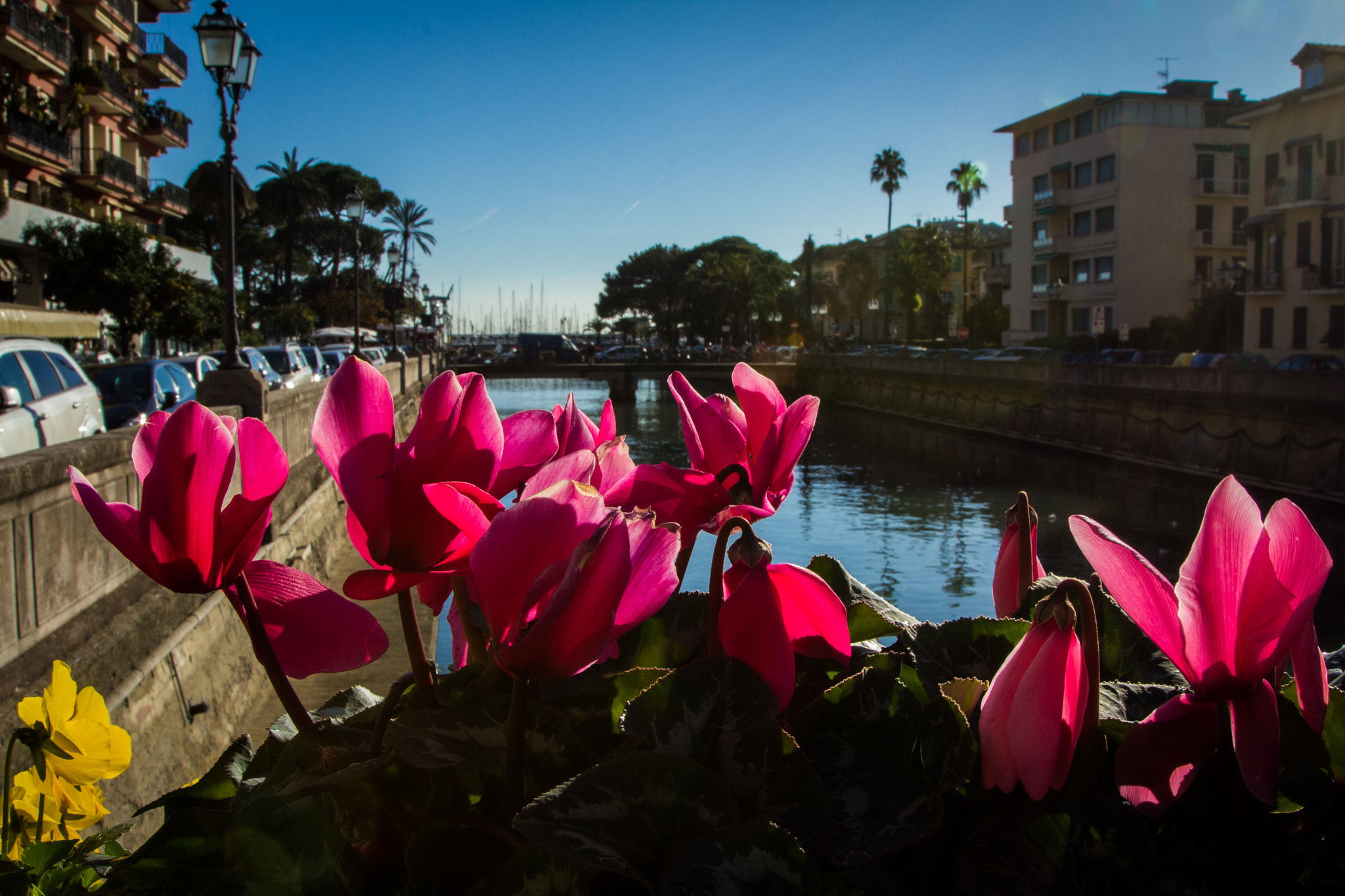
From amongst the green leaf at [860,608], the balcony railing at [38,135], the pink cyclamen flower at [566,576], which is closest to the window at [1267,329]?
the balcony railing at [38,135]

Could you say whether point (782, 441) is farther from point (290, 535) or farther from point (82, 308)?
point (82, 308)

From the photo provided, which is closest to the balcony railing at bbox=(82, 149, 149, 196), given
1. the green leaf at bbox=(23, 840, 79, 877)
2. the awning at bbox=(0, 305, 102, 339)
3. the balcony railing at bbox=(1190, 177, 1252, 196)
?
the awning at bbox=(0, 305, 102, 339)

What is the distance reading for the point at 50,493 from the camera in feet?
16.5

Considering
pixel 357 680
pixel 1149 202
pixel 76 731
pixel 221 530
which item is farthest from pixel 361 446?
pixel 1149 202

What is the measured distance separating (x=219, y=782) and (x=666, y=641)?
507 millimetres

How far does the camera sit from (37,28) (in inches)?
1412

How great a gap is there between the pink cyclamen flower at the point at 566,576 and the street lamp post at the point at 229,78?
38.4ft

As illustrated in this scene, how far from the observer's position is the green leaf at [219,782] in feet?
3.51

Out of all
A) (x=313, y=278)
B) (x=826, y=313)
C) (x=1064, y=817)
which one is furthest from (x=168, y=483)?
(x=826, y=313)

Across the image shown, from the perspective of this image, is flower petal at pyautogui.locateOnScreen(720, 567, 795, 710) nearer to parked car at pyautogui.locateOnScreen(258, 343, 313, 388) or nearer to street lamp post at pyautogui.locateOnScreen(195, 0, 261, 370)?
street lamp post at pyautogui.locateOnScreen(195, 0, 261, 370)

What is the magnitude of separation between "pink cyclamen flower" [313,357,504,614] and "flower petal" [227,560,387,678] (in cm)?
4

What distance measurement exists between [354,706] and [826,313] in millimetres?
121973

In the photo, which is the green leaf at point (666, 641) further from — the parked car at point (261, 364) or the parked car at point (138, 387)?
the parked car at point (261, 364)

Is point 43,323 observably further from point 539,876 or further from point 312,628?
point 539,876
